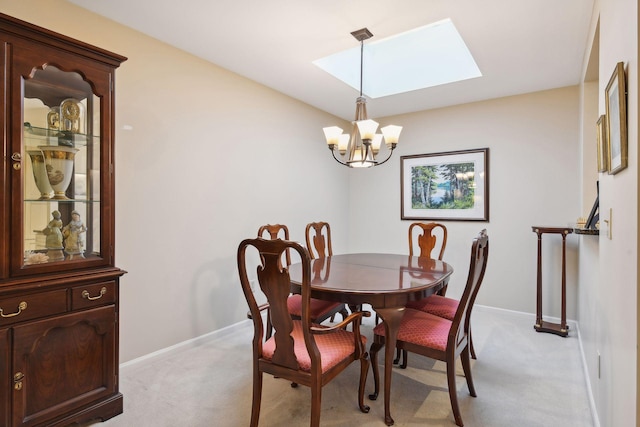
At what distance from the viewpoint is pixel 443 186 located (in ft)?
13.9

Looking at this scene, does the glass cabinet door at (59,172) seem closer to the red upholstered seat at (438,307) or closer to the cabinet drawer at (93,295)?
the cabinet drawer at (93,295)

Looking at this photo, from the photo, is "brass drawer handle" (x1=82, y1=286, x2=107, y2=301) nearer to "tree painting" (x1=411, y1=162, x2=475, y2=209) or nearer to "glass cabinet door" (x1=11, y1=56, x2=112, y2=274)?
"glass cabinet door" (x1=11, y1=56, x2=112, y2=274)

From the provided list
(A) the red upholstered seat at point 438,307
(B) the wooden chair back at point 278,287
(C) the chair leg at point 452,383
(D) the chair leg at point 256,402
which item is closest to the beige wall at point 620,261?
(C) the chair leg at point 452,383

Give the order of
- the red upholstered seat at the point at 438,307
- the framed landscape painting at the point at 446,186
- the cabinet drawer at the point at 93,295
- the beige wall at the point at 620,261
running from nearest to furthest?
the beige wall at the point at 620,261 → the cabinet drawer at the point at 93,295 → the red upholstered seat at the point at 438,307 → the framed landscape painting at the point at 446,186

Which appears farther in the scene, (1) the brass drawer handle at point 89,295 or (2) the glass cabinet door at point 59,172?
(1) the brass drawer handle at point 89,295

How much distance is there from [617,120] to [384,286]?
52.1 inches

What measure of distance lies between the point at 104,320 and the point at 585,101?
4080mm

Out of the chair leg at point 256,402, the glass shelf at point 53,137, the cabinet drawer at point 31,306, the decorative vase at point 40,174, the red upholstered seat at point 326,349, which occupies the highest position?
the glass shelf at point 53,137

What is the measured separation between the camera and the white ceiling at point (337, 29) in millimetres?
2168

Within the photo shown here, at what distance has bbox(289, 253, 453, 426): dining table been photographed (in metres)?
1.89

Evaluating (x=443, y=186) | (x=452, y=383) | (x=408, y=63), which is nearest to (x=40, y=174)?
(x=452, y=383)

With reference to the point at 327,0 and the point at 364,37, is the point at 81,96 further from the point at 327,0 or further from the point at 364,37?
the point at 364,37

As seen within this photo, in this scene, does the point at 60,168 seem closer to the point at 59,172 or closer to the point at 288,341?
the point at 59,172

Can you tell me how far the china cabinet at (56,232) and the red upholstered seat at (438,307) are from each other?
2089mm
